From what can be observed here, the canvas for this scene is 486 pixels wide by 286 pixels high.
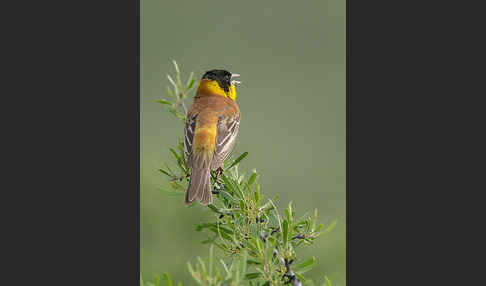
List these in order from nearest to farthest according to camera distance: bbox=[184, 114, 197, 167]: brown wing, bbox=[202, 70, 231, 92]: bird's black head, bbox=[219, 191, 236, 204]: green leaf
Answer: bbox=[219, 191, 236, 204]: green leaf < bbox=[184, 114, 197, 167]: brown wing < bbox=[202, 70, 231, 92]: bird's black head

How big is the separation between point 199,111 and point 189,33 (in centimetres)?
62

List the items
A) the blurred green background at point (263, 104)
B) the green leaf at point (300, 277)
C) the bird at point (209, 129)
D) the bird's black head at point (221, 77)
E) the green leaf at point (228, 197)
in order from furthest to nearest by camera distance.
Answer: the bird's black head at point (221, 77) < the blurred green background at point (263, 104) < the bird at point (209, 129) < the green leaf at point (228, 197) < the green leaf at point (300, 277)

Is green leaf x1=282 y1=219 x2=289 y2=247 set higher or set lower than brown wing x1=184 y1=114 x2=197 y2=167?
lower

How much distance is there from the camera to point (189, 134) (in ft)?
8.20

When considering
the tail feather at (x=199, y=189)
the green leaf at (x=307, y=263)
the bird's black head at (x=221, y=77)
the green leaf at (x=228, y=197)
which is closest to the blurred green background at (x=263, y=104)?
the bird's black head at (x=221, y=77)

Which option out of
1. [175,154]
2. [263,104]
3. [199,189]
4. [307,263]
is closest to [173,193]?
Answer: [199,189]

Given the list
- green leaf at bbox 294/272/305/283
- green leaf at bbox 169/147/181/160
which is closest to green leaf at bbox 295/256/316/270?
green leaf at bbox 294/272/305/283

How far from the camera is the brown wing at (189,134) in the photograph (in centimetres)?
238

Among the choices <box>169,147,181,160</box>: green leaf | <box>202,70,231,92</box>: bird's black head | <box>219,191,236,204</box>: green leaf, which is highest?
<box>202,70,231,92</box>: bird's black head

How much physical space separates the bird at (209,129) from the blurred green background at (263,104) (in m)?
0.07

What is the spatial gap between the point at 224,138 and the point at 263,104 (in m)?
0.98

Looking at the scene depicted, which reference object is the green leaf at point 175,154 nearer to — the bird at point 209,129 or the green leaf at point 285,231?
the bird at point 209,129

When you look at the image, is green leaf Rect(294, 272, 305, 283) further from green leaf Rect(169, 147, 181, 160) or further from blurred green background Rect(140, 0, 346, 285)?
green leaf Rect(169, 147, 181, 160)

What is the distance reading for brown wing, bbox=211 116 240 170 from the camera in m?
2.47
